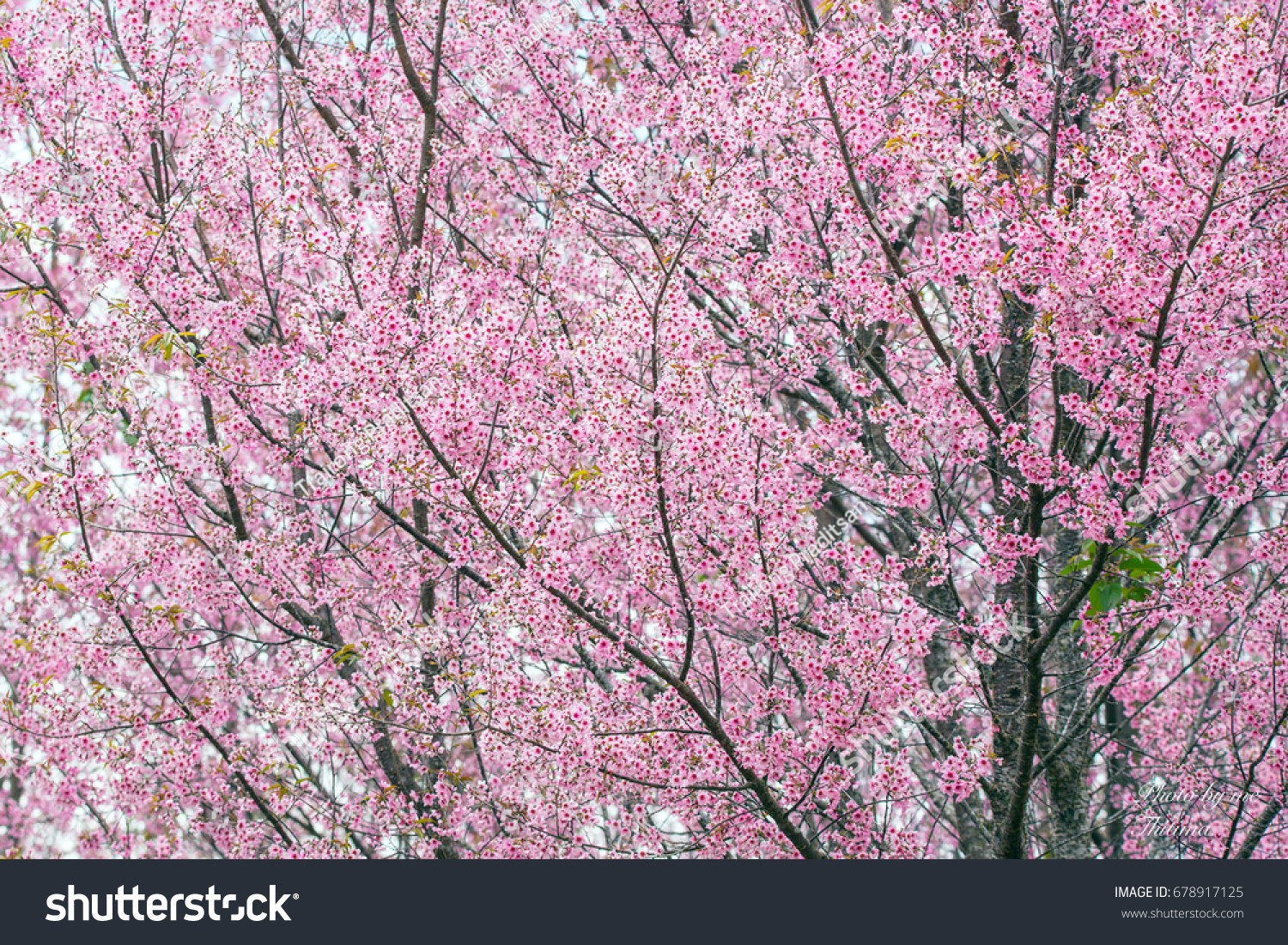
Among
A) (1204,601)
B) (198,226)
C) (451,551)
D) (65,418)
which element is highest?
(198,226)

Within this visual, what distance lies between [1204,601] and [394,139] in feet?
20.3

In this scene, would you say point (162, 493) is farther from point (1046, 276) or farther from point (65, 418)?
point (1046, 276)

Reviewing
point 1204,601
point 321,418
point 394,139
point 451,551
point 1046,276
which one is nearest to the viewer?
point 1046,276

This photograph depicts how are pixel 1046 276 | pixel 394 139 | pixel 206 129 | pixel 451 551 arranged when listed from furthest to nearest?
1. pixel 394 139
2. pixel 206 129
3. pixel 451 551
4. pixel 1046 276

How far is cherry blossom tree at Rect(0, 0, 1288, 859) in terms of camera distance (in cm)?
548

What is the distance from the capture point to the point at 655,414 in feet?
17.8

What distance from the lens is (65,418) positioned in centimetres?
670

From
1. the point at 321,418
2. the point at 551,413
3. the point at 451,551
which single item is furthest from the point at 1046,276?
the point at 321,418

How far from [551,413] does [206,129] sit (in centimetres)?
324

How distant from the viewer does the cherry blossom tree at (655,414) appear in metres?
5.48

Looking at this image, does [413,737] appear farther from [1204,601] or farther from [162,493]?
[1204,601]

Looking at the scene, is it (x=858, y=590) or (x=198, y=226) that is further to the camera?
(x=198, y=226)

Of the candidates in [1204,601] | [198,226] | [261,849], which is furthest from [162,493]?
[1204,601]

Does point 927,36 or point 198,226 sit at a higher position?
point 198,226
